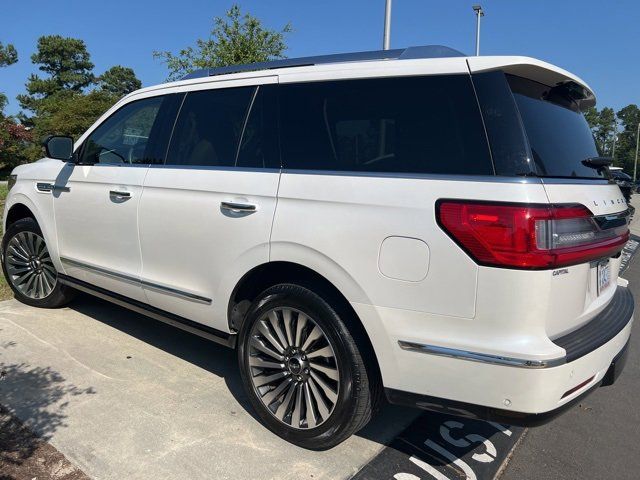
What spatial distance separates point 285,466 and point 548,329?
1475mm

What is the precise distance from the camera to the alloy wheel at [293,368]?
270 cm

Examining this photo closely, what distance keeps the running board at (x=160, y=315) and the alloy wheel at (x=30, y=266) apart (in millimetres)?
330

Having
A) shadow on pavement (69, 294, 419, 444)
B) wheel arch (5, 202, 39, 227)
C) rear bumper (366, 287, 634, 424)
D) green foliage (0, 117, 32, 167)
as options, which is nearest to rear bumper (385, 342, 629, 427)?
rear bumper (366, 287, 634, 424)

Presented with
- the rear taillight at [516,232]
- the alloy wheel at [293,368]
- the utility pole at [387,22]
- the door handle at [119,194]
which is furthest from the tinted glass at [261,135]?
the utility pole at [387,22]

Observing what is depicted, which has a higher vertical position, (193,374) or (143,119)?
(143,119)

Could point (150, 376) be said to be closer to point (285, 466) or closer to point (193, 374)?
point (193, 374)

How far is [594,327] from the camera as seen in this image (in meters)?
2.50

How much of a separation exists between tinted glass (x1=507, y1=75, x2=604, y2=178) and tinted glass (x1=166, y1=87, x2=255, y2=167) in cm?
158

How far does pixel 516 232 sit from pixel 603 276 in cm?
91

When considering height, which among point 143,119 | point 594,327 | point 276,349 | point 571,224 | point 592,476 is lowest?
point 592,476

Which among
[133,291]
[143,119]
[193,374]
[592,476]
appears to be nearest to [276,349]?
[193,374]

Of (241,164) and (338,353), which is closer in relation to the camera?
(338,353)

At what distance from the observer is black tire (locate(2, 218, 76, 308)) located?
4680 millimetres

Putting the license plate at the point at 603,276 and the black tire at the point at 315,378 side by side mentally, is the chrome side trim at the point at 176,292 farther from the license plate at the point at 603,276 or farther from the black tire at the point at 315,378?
the license plate at the point at 603,276
